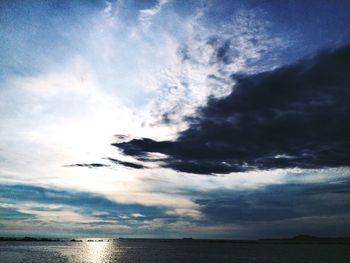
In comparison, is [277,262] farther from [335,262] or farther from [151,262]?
[151,262]

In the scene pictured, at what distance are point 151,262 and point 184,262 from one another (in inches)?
406

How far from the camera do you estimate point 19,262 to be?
89.3 metres

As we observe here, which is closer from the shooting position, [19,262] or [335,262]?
[19,262]

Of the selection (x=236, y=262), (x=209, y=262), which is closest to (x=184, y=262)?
(x=209, y=262)

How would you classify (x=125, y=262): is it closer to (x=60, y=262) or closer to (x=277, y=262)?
(x=60, y=262)

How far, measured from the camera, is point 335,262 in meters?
99.0

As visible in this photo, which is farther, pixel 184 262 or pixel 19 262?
pixel 184 262

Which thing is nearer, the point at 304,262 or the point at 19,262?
the point at 19,262

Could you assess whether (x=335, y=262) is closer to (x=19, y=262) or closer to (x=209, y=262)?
(x=209, y=262)

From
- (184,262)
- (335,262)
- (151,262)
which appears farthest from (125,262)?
(335,262)

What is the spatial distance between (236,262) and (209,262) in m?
8.20

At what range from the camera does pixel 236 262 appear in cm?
9600

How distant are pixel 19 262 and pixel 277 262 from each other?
75738mm

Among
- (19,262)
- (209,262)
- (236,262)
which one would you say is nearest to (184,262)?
(209,262)
